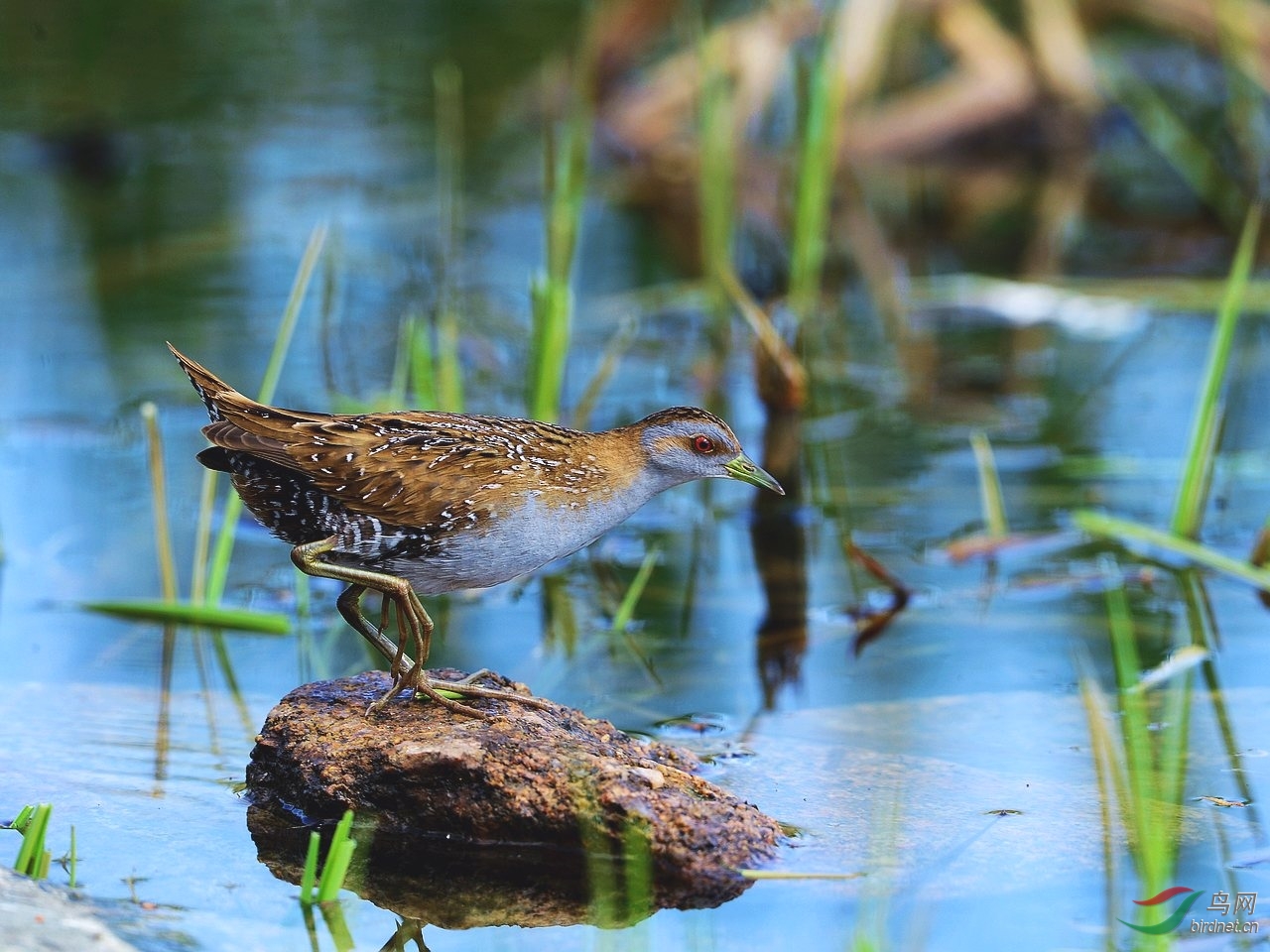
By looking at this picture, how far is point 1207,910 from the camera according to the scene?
13.6 feet

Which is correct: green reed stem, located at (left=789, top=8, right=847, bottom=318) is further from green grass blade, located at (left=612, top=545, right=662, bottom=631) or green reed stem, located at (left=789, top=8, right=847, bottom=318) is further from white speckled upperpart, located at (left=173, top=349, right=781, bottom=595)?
white speckled upperpart, located at (left=173, top=349, right=781, bottom=595)

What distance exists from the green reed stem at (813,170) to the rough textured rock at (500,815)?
390 centimetres

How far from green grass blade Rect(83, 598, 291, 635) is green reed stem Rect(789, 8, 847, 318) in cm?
297

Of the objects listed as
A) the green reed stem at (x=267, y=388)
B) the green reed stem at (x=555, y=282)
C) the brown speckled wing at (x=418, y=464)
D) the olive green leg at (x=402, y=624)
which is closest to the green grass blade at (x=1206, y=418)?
the green reed stem at (x=555, y=282)

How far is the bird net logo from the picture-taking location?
391cm

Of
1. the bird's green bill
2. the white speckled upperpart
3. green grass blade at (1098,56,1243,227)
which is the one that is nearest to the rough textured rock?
the white speckled upperpart

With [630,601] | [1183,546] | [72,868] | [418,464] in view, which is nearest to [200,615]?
[630,601]

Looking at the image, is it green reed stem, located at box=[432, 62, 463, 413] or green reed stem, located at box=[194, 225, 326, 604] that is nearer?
green reed stem, located at box=[194, 225, 326, 604]

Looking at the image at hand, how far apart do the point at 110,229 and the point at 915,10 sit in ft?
18.9

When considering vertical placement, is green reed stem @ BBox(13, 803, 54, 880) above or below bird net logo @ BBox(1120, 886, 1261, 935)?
above

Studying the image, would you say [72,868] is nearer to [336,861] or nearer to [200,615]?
[336,861]

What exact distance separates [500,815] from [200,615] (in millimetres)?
2091

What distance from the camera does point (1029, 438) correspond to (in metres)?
8.32

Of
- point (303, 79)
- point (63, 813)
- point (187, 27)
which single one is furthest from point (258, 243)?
point (63, 813)
